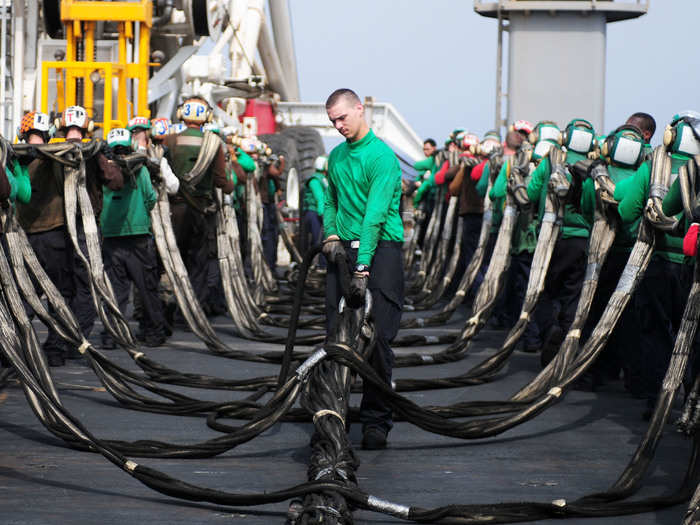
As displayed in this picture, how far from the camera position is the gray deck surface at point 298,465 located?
5.93 meters

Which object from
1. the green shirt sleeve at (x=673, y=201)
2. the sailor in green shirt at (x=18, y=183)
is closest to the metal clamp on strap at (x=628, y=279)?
the green shirt sleeve at (x=673, y=201)

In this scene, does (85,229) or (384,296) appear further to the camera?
(85,229)

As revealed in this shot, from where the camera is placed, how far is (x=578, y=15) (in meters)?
27.0

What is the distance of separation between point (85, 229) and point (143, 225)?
4.85ft

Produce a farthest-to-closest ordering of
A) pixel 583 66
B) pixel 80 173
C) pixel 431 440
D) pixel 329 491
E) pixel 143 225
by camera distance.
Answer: pixel 583 66, pixel 143 225, pixel 80 173, pixel 431 440, pixel 329 491

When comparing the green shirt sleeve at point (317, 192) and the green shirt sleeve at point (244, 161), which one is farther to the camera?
the green shirt sleeve at point (317, 192)

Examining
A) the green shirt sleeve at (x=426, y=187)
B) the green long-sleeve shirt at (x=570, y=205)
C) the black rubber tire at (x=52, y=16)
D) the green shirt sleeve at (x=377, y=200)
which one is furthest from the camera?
the green shirt sleeve at (x=426, y=187)

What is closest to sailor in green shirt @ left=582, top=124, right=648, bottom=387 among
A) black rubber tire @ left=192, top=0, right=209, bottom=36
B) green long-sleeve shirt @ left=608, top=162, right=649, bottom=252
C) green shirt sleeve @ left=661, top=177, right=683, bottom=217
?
green long-sleeve shirt @ left=608, top=162, right=649, bottom=252

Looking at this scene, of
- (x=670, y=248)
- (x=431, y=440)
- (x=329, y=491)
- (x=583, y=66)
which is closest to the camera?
(x=329, y=491)

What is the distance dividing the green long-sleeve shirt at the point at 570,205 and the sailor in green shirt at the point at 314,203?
38.3 feet

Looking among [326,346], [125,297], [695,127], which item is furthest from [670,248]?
[125,297]

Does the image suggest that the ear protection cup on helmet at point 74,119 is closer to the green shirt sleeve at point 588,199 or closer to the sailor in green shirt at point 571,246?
the sailor in green shirt at point 571,246

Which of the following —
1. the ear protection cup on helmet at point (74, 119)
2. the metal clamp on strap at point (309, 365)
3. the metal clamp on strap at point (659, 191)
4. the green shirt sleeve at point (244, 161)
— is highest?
the ear protection cup on helmet at point (74, 119)

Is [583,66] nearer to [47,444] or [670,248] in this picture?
[670,248]
